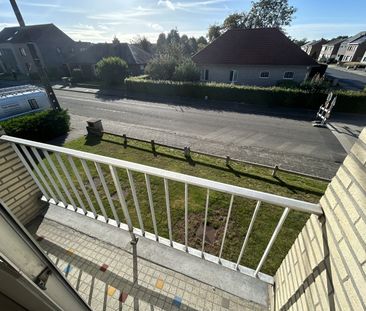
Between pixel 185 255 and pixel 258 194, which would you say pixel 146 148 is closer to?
pixel 185 255

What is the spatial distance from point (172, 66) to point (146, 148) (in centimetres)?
1498

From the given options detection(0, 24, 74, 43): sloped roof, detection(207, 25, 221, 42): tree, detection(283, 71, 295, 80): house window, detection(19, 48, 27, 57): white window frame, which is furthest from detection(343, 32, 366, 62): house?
detection(19, 48, 27, 57): white window frame

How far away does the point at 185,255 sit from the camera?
2.60 m

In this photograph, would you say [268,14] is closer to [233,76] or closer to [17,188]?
[233,76]

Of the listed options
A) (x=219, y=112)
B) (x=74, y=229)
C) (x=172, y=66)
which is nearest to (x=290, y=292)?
(x=74, y=229)

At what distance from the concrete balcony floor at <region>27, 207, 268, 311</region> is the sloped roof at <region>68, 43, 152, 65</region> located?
1142 inches

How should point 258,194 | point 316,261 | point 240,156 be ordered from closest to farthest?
1. point 316,261
2. point 258,194
3. point 240,156

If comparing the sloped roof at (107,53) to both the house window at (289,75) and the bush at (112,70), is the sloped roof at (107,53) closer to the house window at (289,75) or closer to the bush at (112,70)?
the bush at (112,70)

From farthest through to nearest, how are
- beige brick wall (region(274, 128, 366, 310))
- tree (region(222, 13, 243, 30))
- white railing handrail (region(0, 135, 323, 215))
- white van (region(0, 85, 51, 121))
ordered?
tree (region(222, 13, 243, 30)) < white van (region(0, 85, 51, 121)) < white railing handrail (region(0, 135, 323, 215)) < beige brick wall (region(274, 128, 366, 310))

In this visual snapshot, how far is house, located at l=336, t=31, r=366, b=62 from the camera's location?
4009cm

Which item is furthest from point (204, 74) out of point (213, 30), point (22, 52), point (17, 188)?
point (22, 52)

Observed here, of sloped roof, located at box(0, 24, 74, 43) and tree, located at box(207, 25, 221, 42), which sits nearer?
sloped roof, located at box(0, 24, 74, 43)

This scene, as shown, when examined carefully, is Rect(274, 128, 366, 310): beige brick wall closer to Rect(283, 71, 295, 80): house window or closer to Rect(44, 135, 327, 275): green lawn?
Rect(44, 135, 327, 275): green lawn

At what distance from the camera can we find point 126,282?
7.68 ft
